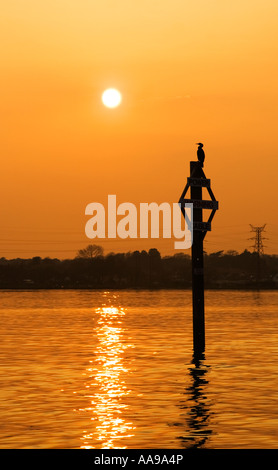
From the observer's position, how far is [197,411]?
21219 millimetres

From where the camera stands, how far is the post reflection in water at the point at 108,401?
57.5ft

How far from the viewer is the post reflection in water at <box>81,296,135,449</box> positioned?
1754 centimetres

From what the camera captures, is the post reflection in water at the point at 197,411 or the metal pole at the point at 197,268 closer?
the post reflection in water at the point at 197,411

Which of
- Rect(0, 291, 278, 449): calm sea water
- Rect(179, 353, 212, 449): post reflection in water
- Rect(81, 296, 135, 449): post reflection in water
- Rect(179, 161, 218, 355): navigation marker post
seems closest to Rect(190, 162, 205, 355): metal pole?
Rect(179, 161, 218, 355): navigation marker post

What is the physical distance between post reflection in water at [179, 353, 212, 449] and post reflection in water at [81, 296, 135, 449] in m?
1.24

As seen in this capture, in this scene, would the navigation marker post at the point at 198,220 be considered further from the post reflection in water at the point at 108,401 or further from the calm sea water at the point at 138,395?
the post reflection in water at the point at 108,401

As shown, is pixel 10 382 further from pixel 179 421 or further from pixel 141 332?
pixel 141 332

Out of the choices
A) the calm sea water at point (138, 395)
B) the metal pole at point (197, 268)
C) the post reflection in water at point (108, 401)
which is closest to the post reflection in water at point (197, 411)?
the calm sea water at point (138, 395)

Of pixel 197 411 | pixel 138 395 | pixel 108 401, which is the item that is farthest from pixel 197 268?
pixel 197 411

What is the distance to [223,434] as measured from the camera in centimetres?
1808

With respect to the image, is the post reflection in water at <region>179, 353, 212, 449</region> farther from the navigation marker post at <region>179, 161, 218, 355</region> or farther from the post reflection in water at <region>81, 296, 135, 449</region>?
the navigation marker post at <region>179, 161, 218, 355</region>

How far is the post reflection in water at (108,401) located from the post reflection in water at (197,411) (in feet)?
4.07

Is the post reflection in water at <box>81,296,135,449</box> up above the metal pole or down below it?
below

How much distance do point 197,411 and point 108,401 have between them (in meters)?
2.68
